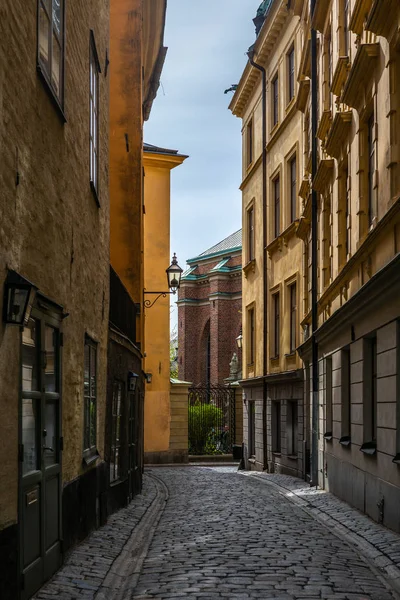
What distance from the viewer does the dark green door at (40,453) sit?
6.89 meters

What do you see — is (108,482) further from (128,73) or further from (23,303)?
(128,73)

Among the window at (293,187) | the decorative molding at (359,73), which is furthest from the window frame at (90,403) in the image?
the window at (293,187)

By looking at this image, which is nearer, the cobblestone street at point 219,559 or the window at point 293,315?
the cobblestone street at point 219,559

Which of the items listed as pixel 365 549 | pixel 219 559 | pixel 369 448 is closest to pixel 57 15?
pixel 219 559

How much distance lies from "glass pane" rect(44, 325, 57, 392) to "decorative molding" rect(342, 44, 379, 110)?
6711 millimetres

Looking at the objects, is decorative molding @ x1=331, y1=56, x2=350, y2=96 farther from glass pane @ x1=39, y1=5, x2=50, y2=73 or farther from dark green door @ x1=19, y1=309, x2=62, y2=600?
dark green door @ x1=19, y1=309, x2=62, y2=600

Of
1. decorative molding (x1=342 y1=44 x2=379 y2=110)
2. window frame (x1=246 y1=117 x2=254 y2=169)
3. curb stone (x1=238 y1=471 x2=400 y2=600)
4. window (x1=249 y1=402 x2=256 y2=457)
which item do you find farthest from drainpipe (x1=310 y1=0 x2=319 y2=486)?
window frame (x1=246 y1=117 x2=254 y2=169)

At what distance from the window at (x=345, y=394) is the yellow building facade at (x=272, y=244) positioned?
614 cm

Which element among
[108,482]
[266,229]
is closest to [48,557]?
[108,482]

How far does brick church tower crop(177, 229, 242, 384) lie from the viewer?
5216cm

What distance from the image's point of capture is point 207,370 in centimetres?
5422

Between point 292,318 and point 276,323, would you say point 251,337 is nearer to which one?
point 276,323

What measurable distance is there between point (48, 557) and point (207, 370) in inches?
1836

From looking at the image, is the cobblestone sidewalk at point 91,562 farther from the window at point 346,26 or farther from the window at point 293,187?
the window at point 293,187
